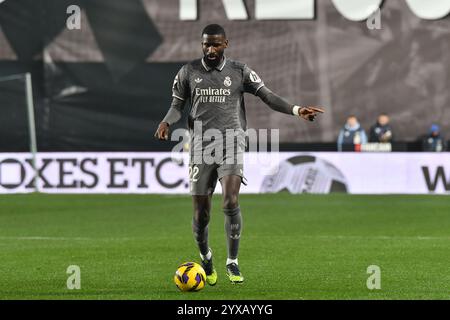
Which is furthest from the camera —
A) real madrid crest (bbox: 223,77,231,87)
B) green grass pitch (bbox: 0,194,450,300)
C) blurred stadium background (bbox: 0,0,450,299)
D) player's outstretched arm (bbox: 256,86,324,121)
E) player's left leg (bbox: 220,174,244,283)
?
blurred stadium background (bbox: 0,0,450,299)

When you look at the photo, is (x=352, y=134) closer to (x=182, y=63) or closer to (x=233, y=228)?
(x=182, y=63)

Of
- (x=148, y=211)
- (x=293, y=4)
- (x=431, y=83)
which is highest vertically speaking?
(x=293, y=4)

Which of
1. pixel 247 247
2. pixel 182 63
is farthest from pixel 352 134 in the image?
pixel 247 247

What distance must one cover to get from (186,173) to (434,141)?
254 inches

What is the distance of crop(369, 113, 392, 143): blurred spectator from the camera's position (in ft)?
92.3

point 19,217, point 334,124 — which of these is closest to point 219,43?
point 19,217

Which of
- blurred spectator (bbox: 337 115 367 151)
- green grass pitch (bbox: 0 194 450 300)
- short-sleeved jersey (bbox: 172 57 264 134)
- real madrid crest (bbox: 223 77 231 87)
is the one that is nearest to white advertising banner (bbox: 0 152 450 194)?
blurred spectator (bbox: 337 115 367 151)

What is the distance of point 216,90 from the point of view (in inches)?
420

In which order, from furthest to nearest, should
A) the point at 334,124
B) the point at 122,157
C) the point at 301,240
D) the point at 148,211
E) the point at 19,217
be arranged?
the point at 334,124
the point at 122,157
the point at 148,211
the point at 19,217
the point at 301,240

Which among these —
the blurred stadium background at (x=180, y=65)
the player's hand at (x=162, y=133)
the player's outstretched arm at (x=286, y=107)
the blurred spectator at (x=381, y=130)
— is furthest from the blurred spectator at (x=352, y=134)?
the player's hand at (x=162, y=133)

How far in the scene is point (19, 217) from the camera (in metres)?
19.8

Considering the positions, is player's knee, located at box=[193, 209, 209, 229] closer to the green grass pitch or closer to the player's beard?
the green grass pitch
